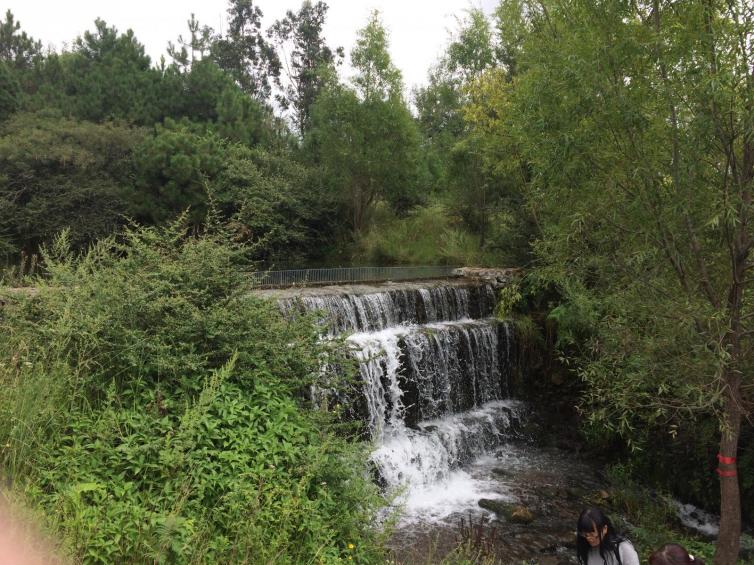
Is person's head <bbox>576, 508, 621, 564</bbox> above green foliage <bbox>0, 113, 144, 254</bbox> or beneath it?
beneath

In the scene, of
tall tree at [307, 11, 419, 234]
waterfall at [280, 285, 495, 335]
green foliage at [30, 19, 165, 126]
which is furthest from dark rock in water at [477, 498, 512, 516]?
green foliage at [30, 19, 165, 126]

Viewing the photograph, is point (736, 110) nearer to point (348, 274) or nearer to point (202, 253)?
point (202, 253)

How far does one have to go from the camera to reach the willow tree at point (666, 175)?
5.09 metres

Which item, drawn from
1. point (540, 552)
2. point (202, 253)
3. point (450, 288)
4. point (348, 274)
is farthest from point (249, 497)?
point (348, 274)

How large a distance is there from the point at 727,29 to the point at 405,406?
782 cm

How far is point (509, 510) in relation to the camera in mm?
8117

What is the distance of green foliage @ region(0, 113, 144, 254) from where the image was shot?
1639cm

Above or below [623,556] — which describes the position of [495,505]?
below

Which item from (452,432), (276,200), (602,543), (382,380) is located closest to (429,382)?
(452,432)

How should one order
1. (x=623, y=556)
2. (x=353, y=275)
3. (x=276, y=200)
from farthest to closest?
(x=276, y=200), (x=353, y=275), (x=623, y=556)

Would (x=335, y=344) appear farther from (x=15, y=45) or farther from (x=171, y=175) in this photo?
(x=15, y=45)

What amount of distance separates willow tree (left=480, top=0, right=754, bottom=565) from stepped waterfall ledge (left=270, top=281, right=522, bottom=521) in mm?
3743

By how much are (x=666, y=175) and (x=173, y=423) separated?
5.78 meters

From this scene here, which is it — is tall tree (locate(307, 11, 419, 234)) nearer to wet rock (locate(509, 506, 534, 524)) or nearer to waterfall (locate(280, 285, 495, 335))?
waterfall (locate(280, 285, 495, 335))
